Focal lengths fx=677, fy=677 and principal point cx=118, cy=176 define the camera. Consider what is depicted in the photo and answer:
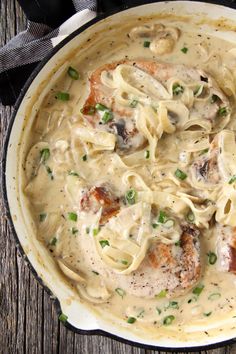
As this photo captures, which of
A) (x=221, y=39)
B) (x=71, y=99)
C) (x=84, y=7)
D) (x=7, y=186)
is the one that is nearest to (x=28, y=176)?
(x=7, y=186)

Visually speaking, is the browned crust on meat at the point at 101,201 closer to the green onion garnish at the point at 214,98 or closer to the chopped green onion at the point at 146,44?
the green onion garnish at the point at 214,98

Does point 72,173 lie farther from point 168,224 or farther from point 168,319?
point 168,319

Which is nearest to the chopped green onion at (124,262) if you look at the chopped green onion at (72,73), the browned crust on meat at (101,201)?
the browned crust on meat at (101,201)

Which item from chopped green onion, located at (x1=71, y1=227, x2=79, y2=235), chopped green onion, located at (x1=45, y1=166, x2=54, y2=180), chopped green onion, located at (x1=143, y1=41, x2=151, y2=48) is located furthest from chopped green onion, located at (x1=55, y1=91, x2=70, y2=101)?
chopped green onion, located at (x1=71, y1=227, x2=79, y2=235)

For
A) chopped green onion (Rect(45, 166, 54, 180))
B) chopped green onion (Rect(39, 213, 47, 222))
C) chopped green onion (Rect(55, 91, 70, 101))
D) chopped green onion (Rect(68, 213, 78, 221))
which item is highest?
chopped green onion (Rect(55, 91, 70, 101))

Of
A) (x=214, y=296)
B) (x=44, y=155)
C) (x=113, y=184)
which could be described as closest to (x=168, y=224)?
(x=113, y=184)

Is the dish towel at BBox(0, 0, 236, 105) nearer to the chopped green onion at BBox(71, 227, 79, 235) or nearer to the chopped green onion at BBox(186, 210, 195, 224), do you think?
the chopped green onion at BBox(71, 227, 79, 235)
